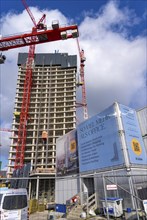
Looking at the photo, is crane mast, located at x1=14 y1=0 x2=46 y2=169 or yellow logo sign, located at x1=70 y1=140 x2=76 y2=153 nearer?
yellow logo sign, located at x1=70 y1=140 x2=76 y2=153

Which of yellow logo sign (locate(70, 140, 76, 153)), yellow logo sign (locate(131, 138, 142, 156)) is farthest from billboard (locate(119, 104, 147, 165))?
yellow logo sign (locate(70, 140, 76, 153))

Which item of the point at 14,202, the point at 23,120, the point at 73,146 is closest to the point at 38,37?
the point at 73,146

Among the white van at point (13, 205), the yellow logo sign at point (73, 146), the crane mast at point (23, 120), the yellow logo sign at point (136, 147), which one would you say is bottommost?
the white van at point (13, 205)

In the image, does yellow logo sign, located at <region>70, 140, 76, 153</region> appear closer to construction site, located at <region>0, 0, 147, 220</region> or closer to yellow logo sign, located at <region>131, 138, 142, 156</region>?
construction site, located at <region>0, 0, 147, 220</region>

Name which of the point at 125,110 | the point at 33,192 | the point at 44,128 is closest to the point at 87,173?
the point at 125,110

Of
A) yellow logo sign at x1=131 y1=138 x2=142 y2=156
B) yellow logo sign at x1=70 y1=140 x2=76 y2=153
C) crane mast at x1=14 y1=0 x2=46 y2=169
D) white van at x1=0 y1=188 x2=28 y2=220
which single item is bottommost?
white van at x1=0 y1=188 x2=28 y2=220

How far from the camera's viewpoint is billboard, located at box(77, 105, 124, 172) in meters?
21.1

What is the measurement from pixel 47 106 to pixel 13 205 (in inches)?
3383

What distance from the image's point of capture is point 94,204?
21281 mm

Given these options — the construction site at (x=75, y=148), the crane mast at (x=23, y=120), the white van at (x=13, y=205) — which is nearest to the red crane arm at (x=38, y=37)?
the construction site at (x=75, y=148)

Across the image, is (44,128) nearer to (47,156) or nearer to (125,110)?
(47,156)

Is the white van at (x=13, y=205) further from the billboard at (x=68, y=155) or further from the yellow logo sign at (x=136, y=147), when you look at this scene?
the billboard at (x=68, y=155)

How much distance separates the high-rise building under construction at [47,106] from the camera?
275 ft

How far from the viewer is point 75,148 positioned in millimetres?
30188
